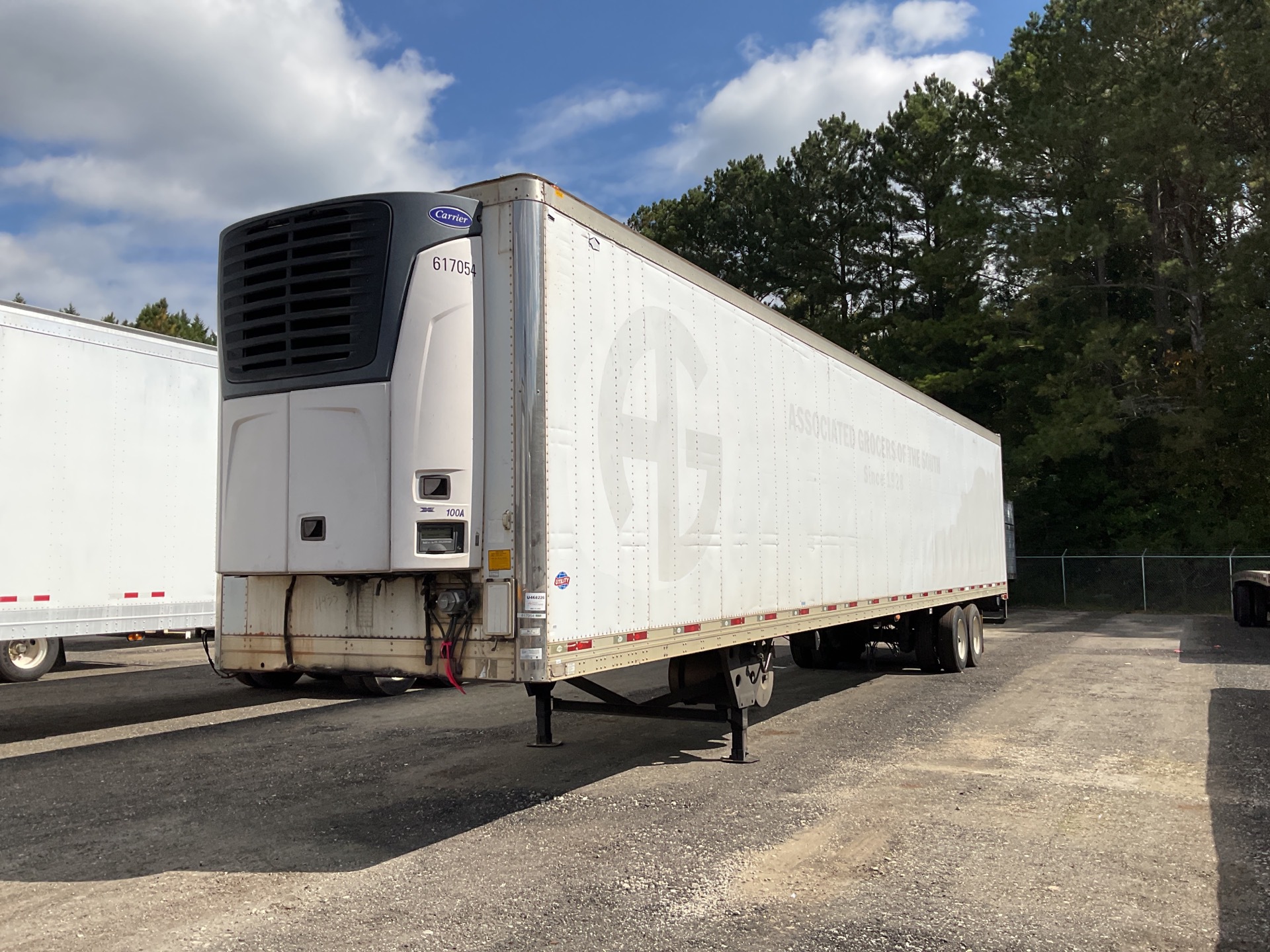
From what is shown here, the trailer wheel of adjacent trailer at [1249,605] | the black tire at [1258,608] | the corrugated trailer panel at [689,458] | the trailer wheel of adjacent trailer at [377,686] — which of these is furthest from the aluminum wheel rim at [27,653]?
the black tire at [1258,608]

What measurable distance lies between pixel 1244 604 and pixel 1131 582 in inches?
527

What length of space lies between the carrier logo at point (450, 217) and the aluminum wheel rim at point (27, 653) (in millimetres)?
8324

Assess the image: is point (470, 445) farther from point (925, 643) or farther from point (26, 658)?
point (925, 643)

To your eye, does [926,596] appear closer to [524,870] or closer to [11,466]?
[524,870]

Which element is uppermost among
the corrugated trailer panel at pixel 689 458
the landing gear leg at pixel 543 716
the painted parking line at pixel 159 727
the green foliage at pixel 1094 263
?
the green foliage at pixel 1094 263

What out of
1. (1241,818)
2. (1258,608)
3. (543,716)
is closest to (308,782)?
(543,716)

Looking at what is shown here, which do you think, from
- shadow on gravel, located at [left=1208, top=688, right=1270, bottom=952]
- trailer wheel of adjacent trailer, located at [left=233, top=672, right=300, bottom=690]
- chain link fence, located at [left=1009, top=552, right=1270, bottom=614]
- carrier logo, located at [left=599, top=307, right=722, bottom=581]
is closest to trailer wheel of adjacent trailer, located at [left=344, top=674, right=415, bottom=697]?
trailer wheel of adjacent trailer, located at [left=233, top=672, right=300, bottom=690]

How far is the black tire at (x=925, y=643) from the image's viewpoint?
14672 mm

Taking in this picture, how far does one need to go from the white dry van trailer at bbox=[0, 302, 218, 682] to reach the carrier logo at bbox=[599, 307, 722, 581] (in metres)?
5.96

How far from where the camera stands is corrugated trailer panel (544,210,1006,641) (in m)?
6.16

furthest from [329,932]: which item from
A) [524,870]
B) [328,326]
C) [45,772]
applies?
[45,772]

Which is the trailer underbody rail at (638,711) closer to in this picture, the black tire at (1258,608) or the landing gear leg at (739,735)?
the landing gear leg at (739,735)

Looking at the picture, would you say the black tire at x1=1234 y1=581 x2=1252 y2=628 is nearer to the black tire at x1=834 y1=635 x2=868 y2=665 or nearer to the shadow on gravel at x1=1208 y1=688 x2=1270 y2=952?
the shadow on gravel at x1=1208 y1=688 x2=1270 y2=952

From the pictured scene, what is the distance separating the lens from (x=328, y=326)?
6.22m
